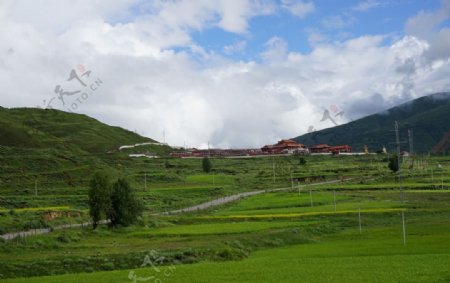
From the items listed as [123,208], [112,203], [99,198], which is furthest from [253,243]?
[99,198]

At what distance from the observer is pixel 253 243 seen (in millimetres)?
45875

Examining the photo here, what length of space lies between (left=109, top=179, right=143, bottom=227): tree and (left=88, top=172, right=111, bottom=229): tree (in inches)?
37.5

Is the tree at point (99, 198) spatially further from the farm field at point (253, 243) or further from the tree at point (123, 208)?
the farm field at point (253, 243)

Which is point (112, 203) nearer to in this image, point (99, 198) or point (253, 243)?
point (99, 198)

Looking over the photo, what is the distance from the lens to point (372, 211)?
207 feet

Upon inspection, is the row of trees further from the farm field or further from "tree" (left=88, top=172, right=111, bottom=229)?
the farm field

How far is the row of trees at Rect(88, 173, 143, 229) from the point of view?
6041 centimetres

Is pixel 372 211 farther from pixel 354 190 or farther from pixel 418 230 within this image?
pixel 354 190

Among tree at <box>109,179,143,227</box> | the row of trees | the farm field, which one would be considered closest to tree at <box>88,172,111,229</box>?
the row of trees

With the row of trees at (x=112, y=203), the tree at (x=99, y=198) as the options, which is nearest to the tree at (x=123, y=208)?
the row of trees at (x=112, y=203)

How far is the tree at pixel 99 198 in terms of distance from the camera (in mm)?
59987

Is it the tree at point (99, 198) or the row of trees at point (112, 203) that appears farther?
the row of trees at point (112, 203)

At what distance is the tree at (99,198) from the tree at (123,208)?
0.95 meters

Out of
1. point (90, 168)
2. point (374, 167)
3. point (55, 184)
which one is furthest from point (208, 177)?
point (374, 167)
